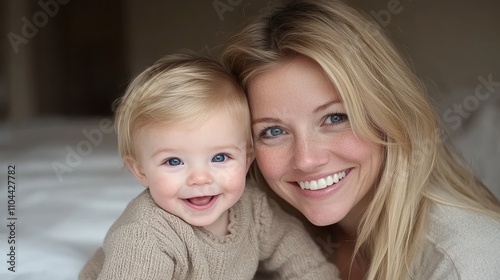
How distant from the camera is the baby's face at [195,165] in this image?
1224mm

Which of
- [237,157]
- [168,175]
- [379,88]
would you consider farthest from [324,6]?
[168,175]

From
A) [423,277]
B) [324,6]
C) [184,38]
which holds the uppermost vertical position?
[184,38]

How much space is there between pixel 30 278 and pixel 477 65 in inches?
51.8

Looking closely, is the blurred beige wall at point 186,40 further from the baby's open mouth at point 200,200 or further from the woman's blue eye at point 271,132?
the baby's open mouth at point 200,200

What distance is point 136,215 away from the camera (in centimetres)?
127

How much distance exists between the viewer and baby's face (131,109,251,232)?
4.01ft

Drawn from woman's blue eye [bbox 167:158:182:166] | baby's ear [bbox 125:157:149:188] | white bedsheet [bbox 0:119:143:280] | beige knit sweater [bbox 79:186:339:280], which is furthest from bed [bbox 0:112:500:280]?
woman's blue eye [bbox 167:158:182:166]

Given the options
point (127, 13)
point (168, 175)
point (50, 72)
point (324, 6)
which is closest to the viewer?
point (168, 175)

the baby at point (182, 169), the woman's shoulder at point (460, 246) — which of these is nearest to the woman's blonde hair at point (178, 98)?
the baby at point (182, 169)

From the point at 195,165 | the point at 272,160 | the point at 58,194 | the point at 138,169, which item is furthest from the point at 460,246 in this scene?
the point at 58,194

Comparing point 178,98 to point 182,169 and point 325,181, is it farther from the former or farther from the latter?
point 325,181

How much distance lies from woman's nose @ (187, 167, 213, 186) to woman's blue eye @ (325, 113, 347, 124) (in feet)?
0.77

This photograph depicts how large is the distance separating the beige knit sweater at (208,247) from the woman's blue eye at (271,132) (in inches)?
6.3

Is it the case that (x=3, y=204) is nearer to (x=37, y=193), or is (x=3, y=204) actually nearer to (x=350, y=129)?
(x=37, y=193)
